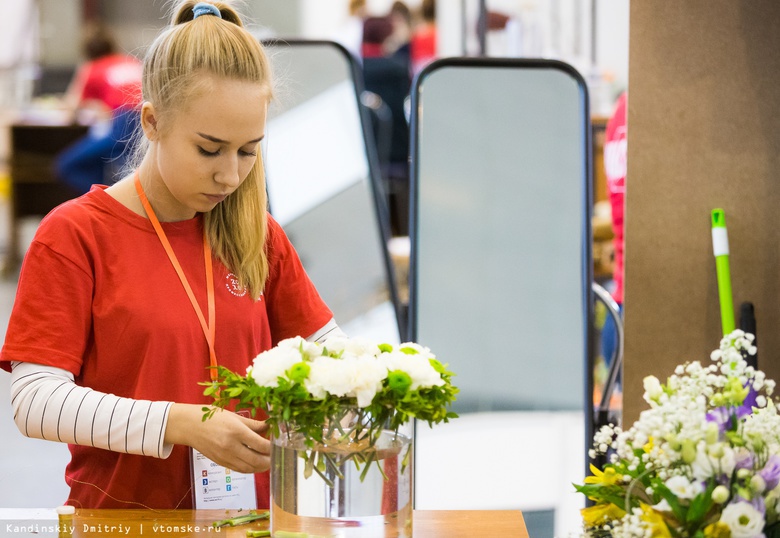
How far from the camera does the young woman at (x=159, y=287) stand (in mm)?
1373

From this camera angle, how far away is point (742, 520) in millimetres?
964

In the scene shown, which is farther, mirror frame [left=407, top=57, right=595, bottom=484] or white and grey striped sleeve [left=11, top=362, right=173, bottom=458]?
mirror frame [left=407, top=57, right=595, bottom=484]

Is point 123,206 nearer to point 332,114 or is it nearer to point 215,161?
point 215,161

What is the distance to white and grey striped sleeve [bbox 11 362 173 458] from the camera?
1347mm

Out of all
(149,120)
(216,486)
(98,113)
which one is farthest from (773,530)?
(98,113)

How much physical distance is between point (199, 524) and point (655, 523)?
25.5 inches

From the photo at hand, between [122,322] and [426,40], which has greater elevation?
[426,40]

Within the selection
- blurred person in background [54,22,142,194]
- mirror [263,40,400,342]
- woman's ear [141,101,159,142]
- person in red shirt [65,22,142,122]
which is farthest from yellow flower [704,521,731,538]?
person in red shirt [65,22,142,122]

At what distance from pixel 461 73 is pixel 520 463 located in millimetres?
1029

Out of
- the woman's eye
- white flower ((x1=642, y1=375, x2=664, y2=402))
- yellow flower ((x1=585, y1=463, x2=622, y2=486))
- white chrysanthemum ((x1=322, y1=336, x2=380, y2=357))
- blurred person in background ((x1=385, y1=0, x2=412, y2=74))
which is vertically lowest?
yellow flower ((x1=585, y1=463, x2=622, y2=486))

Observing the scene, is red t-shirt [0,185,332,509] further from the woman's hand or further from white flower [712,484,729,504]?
white flower [712,484,729,504]

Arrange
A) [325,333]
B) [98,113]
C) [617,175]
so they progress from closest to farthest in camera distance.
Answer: [325,333], [617,175], [98,113]

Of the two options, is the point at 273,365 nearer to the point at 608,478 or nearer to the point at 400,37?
the point at 608,478

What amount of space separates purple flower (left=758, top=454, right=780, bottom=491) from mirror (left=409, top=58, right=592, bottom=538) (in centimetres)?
138
